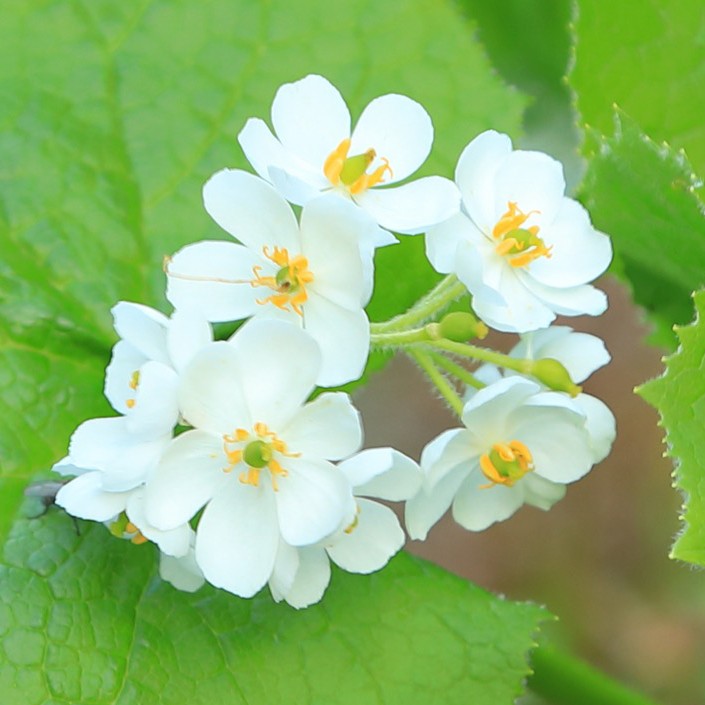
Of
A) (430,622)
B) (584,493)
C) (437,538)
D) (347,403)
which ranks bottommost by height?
(437,538)

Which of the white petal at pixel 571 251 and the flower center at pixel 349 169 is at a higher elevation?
the white petal at pixel 571 251

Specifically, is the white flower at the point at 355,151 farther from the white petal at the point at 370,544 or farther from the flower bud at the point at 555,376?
the white petal at the point at 370,544

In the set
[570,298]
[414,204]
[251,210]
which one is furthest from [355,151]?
[570,298]

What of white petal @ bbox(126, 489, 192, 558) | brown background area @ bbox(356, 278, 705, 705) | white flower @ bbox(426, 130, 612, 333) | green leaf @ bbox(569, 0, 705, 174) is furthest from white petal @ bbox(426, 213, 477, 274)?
brown background area @ bbox(356, 278, 705, 705)

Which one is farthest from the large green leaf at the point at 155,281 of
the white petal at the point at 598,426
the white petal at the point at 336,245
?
the white petal at the point at 336,245

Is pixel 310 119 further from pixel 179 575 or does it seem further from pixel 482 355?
pixel 179 575

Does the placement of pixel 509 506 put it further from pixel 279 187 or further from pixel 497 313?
pixel 279 187

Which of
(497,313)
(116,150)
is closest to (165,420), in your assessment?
(497,313)
